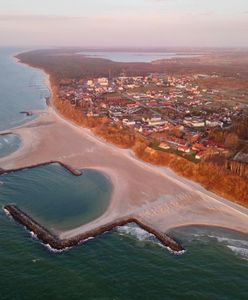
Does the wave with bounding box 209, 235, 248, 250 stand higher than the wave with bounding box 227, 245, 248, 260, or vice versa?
the wave with bounding box 227, 245, 248, 260

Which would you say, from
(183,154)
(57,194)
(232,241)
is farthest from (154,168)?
(232,241)

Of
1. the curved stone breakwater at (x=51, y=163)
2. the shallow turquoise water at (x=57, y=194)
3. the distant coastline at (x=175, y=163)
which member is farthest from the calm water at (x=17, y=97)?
the distant coastline at (x=175, y=163)

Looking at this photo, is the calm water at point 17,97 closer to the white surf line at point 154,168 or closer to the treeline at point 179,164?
the white surf line at point 154,168

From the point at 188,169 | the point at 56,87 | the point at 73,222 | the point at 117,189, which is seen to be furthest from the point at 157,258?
the point at 56,87

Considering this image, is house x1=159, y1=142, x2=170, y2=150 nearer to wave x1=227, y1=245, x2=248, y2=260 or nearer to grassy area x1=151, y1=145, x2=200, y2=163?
grassy area x1=151, y1=145, x2=200, y2=163

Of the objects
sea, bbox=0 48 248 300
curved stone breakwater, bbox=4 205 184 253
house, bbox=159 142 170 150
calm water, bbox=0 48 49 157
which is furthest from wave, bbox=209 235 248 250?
calm water, bbox=0 48 49 157

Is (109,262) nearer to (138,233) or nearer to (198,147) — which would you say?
(138,233)
